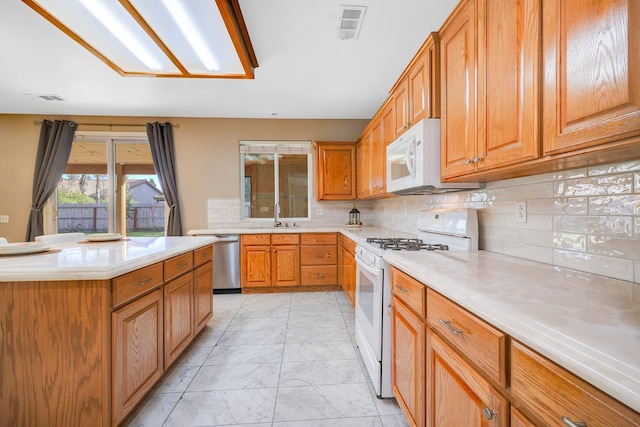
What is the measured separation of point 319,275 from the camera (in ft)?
12.6

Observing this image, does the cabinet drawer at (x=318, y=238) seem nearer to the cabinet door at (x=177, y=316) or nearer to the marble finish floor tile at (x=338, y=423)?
the cabinet door at (x=177, y=316)

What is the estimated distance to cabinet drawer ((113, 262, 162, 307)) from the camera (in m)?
1.35

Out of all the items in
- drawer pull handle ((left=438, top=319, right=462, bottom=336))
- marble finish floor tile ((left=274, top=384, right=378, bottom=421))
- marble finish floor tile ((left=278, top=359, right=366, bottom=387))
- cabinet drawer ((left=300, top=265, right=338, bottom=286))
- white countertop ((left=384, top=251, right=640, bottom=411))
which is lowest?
marble finish floor tile ((left=274, top=384, right=378, bottom=421))

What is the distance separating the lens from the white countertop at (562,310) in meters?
0.48

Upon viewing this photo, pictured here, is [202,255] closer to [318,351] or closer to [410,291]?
[318,351]

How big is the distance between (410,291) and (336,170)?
3022mm

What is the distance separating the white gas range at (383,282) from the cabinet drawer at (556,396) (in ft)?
2.51

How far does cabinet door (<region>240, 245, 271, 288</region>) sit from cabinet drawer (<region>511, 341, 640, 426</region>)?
3.37 m

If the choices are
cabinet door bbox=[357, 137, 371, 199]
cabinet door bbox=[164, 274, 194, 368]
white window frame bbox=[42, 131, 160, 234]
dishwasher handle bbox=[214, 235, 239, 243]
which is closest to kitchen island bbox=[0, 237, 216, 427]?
cabinet door bbox=[164, 274, 194, 368]

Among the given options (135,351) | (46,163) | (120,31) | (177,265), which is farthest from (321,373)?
(46,163)

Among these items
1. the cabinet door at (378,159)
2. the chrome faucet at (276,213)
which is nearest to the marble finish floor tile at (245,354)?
the cabinet door at (378,159)

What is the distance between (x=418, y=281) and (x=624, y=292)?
631mm

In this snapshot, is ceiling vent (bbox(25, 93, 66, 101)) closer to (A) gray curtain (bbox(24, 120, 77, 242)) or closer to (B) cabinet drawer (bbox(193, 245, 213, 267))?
(A) gray curtain (bbox(24, 120, 77, 242))

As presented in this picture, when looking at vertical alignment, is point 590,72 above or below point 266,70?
below
